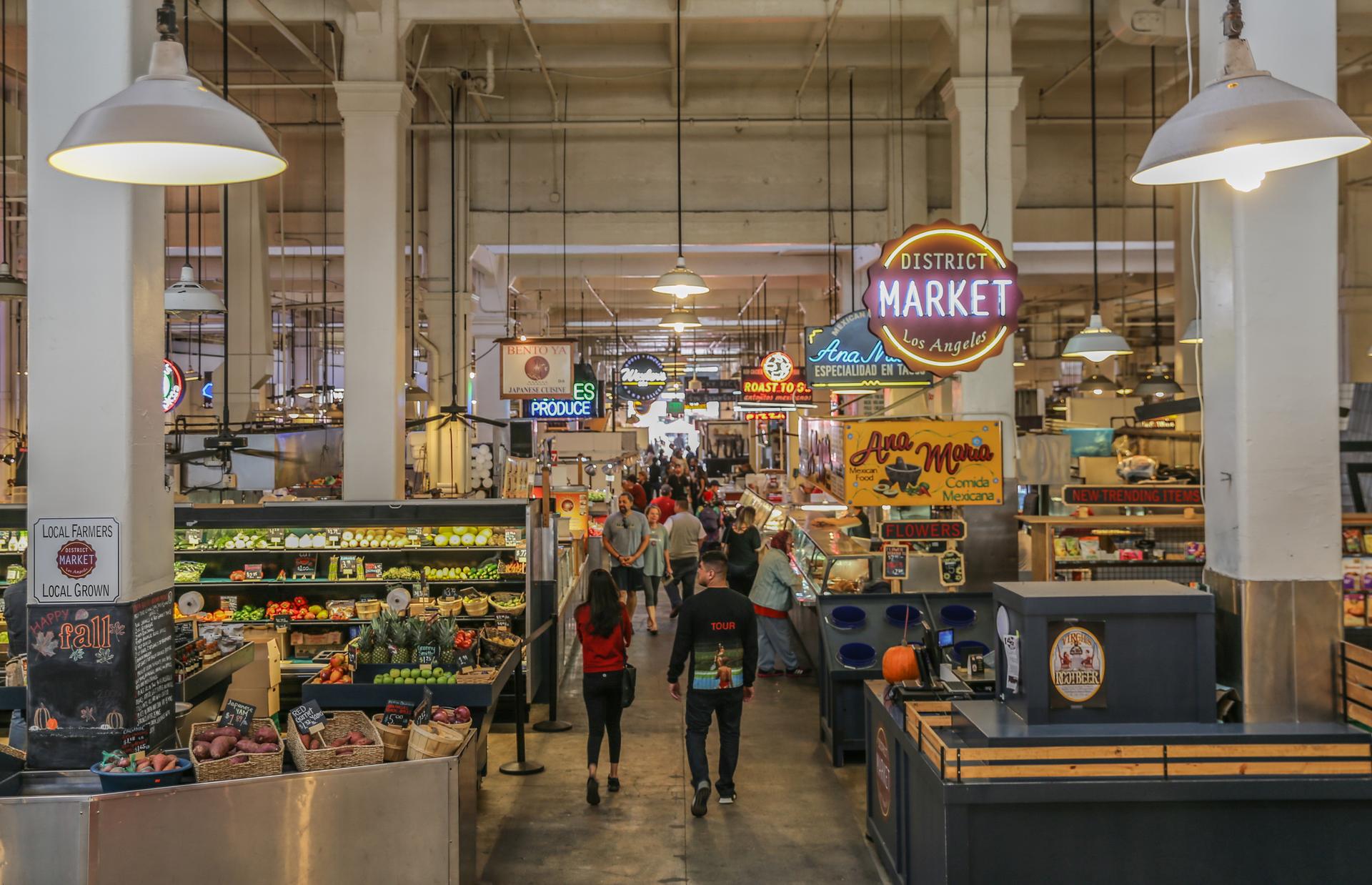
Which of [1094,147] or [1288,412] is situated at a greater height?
[1094,147]

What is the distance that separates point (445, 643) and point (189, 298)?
4575 mm

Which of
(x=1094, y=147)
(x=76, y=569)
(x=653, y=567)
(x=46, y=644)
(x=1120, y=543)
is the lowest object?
(x=653, y=567)

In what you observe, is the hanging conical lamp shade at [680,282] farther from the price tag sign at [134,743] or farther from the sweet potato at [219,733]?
the price tag sign at [134,743]

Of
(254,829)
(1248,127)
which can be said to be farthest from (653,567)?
(1248,127)

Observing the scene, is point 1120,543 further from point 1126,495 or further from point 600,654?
point 600,654

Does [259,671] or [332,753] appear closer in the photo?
[332,753]

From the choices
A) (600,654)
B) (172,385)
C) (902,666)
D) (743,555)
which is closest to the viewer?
(902,666)

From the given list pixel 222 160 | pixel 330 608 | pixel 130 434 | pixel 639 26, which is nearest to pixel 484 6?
pixel 639 26

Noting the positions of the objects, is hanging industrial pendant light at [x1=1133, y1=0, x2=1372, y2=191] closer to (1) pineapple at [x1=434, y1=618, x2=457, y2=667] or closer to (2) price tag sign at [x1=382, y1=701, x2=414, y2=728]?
(2) price tag sign at [x1=382, y1=701, x2=414, y2=728]

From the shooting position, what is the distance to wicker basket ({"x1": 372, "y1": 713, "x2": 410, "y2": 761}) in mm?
5379

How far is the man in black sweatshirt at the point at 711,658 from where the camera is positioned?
22.2ft

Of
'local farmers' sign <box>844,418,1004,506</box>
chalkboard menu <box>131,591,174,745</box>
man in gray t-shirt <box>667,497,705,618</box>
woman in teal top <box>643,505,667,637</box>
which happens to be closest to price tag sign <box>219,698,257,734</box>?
chalkboard menu <box>131,591,174,745</box>

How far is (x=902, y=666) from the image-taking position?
→ 6008 millimetres

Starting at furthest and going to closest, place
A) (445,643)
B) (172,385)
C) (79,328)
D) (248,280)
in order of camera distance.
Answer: (248,280), (172,385), (445,643), (79,328)
